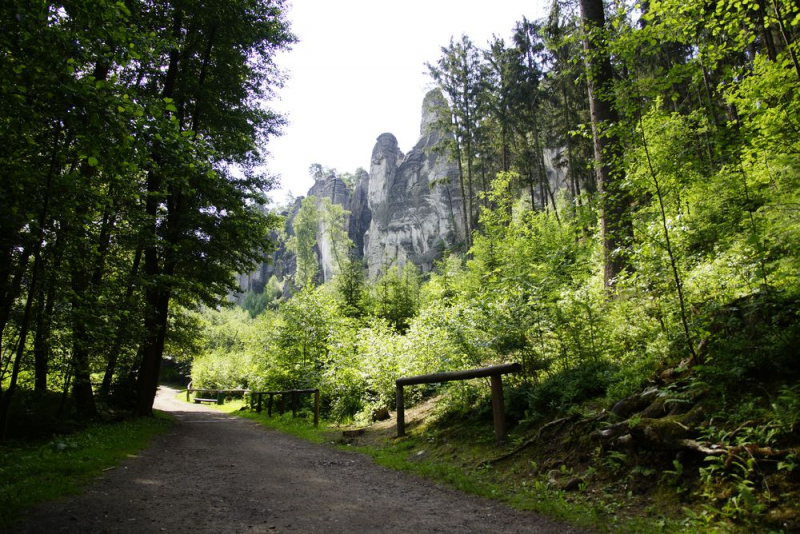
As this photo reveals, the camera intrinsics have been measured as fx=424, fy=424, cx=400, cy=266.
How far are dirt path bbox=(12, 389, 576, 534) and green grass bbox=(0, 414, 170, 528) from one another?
202 mm

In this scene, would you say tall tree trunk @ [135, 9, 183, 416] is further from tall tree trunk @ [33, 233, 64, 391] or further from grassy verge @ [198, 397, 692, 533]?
grassy verge @ [198, 397, 692, 533]

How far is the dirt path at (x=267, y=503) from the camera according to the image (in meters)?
3.65

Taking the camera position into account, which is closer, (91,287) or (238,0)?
(91,287)

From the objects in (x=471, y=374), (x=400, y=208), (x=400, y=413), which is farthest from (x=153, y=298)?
(x=400, y=208)

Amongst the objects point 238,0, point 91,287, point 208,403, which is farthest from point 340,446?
point 208,403

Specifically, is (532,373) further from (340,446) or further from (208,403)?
(208,403)

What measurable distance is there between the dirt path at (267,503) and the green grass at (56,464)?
202mm

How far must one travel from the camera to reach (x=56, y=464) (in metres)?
5.45

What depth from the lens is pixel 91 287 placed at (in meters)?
8.34

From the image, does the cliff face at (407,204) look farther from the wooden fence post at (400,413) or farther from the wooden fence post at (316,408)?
the wooden fence post at (400,413)

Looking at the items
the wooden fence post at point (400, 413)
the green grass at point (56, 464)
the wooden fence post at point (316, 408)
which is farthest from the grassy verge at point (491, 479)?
the green grass at point (56, 464)

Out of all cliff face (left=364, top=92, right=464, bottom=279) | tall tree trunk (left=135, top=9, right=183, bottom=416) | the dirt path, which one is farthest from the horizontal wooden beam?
cliff face (left=364, top=92, right=464, bottom=279)

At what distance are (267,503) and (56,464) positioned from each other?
10.5ft

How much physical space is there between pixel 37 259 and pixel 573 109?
82.7ft
